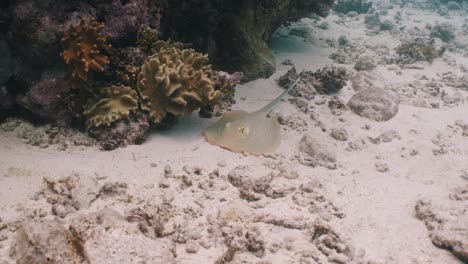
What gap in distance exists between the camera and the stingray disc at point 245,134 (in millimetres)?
5441

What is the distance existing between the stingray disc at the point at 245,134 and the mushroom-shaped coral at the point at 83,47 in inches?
79.5

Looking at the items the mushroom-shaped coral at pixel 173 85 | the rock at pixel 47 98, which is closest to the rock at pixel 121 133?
the mushroom-shaped coral at pixel 173 85

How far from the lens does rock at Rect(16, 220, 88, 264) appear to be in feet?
9.49

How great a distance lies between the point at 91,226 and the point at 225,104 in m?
4.08

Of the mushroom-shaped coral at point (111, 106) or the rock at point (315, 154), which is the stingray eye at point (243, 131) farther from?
the mushroom-shaped coral at point (111, 106)

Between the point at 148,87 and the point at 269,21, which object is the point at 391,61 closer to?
the point at 269,21

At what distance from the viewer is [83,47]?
486 cm

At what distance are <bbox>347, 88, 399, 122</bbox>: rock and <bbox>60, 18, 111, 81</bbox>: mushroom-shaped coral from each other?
510 cm

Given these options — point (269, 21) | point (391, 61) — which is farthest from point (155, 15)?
point (391, 61)

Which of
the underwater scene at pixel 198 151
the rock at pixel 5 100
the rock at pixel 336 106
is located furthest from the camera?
the rock at pixel 336 106

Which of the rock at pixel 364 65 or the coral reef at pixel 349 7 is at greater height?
the coral reef at pixel 349 7

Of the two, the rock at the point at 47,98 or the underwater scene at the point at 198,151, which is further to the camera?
the rock at the point at 47,98

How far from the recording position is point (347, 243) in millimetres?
3988

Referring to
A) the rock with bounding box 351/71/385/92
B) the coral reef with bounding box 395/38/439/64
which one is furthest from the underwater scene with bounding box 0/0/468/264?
the coral reef with bounding box 395/38/439/64
